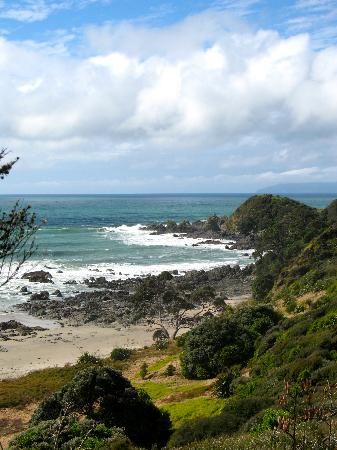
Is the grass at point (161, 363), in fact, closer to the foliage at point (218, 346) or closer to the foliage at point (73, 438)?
the foliage at point (218, 346)

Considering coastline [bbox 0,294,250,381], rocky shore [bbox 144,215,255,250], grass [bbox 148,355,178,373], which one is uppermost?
rocky shore [bbox 144,215,255,250]

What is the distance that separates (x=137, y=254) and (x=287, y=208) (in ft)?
86.6

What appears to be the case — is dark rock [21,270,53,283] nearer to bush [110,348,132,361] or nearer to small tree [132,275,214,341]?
small tree [132,275,214,341]

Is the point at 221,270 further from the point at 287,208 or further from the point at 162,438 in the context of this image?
the point at 162,438

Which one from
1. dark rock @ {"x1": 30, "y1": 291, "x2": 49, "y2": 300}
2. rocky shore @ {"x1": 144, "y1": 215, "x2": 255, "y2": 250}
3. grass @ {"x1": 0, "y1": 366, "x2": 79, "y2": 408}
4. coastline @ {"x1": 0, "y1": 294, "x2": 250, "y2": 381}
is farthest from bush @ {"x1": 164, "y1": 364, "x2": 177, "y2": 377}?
rocky shore @ {"x1": 144, "y1": 215, "x2": 255, "y2": 250}

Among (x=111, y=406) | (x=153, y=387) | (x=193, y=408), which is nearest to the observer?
(x=111, y=406)

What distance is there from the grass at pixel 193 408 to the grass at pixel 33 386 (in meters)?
7.48

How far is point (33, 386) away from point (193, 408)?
1058 cm

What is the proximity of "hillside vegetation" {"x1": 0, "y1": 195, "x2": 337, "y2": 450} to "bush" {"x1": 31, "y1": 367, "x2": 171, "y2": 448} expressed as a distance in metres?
0.10

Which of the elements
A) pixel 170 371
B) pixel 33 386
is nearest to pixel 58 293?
pixel 33 386

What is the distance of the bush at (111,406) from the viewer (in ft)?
50.2

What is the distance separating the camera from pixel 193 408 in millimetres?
17031

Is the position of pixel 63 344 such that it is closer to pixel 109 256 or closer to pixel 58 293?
pixel 58 293

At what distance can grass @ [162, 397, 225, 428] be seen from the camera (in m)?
16.0
